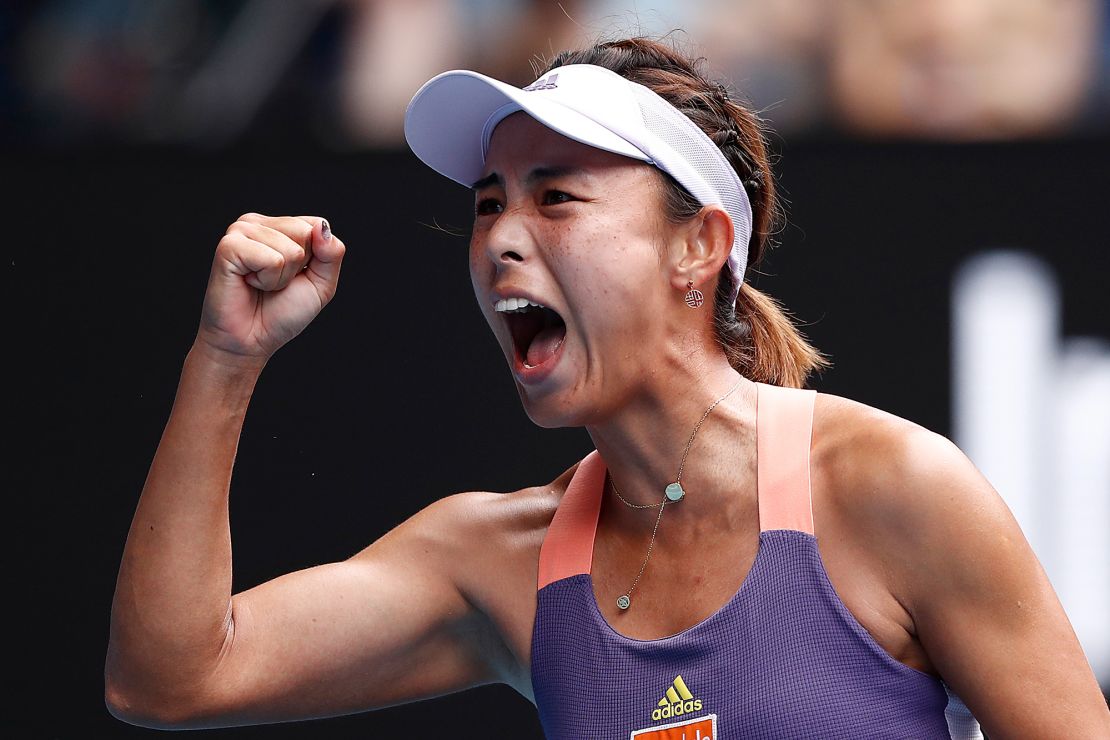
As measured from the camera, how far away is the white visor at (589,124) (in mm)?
1704

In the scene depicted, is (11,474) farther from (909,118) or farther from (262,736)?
(909,118)

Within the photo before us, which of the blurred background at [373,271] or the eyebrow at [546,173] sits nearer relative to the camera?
the eyebrow at [546,173]

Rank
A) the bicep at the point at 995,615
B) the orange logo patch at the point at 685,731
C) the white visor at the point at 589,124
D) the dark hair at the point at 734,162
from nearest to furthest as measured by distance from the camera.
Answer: the bicep at the point at 995,615
the orange logo patch at the point at 685,731
the white visor at the point at 589,124
the dark hair at the point at 734,162

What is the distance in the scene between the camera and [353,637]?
182cm

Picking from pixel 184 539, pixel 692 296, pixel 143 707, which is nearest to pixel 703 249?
pixel 692 296

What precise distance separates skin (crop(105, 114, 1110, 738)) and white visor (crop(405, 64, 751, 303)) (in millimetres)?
31

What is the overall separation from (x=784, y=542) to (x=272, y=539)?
126 cm

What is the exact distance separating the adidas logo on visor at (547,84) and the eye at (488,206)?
0.45ft

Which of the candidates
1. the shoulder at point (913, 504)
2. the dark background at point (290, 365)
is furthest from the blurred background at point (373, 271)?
the shoulder at point (913, 504)

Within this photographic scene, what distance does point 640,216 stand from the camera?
1712 mm

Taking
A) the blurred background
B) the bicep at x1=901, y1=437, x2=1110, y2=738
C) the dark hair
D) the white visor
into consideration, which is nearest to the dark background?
the blurred background

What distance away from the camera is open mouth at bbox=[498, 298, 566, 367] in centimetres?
172

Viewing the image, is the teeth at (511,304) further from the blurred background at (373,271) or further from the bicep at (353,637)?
the blurred background at (373,271)

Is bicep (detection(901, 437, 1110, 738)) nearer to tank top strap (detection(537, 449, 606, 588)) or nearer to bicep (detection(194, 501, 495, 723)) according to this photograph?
tank top strap (detection(537, 449, 606, 588))
